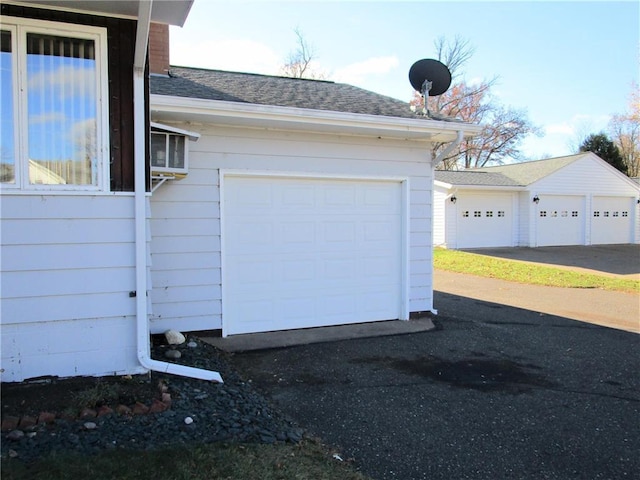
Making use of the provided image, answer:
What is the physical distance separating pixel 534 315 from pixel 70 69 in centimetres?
742

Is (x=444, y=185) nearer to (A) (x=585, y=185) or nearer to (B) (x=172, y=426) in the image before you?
(A) (x=585, y=185)

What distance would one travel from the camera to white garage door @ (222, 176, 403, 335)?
580 cm

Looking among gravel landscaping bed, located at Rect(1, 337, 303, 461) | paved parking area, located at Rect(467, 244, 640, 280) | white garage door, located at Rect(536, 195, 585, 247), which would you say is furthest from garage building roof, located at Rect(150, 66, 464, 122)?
white garage door, located at Rect(536, 195, 585, 247)

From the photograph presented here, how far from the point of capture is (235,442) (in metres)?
2.88

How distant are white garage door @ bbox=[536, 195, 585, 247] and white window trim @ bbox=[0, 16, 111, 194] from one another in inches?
768

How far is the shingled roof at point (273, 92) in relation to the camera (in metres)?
5.55

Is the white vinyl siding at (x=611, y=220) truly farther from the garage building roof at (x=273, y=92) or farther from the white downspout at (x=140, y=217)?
the white downspout at (x=140, y=217)

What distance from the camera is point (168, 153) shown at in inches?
195

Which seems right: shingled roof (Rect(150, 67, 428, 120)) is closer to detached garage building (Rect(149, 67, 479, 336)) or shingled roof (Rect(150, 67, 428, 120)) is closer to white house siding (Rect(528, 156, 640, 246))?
detached garage building (Rect(149, 67, 479, 336))

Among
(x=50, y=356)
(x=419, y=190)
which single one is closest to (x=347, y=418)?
(x=50, y=356)

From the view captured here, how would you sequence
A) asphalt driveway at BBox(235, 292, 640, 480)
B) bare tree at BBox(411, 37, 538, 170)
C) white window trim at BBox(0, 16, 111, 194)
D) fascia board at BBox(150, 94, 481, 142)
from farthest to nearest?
bare tree at BBox(411, 37, 538, 170) < fascia board at BBox(150, 94, 481, 142) < white window trim at BBox(0, 16, 111, 194) < asphalt driveway at BBox(235, 292, 640, 480)

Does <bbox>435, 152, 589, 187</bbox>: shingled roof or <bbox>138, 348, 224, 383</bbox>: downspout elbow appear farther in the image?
<bbox>435, 152, 589, 187</bbox>: shingled roof

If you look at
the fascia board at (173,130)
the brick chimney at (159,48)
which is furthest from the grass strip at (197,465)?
the brick chimney at (159,48)

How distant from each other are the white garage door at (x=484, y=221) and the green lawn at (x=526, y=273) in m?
2.66
